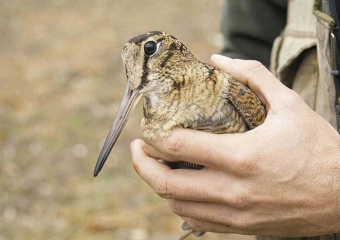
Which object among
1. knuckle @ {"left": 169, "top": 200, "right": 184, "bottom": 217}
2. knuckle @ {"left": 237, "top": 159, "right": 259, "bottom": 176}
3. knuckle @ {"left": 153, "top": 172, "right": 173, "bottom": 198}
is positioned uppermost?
knuckle @ {"left": 237, "top": 159, "right": 259, "bottom": 176}

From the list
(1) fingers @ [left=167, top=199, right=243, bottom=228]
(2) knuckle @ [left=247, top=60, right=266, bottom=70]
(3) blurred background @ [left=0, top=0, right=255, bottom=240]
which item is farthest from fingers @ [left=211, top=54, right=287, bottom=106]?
(3) blurred background @ [left=0, top=0, right=255, bottom=240]

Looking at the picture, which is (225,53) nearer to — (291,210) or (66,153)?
(291,210)

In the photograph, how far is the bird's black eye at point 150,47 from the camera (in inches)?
79.4

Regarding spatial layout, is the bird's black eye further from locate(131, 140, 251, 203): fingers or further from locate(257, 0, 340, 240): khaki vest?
locate(257, 0, 340, 240): khaki vest

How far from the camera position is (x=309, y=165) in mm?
1787

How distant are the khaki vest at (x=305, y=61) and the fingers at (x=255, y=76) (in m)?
0.25

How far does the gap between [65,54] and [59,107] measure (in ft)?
4.93

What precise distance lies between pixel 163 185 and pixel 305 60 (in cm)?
92

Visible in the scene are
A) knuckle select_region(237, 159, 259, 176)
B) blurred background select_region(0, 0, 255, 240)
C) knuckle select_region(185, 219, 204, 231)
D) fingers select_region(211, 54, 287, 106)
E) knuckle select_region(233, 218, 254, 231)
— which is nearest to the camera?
knuckle select_region(237, 159, 259, 176)

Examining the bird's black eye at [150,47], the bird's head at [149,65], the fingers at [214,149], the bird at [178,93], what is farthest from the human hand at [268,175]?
the bird's black eye at [150,47]

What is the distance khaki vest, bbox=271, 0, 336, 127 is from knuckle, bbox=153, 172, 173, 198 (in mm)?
747

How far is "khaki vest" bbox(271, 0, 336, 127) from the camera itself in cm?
217

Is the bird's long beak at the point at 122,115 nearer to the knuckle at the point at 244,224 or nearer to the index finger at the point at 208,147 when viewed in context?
the index finger at the point at 208,147

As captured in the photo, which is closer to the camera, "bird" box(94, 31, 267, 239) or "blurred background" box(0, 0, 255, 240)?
"bird" box(94, 31, 267, 239)
